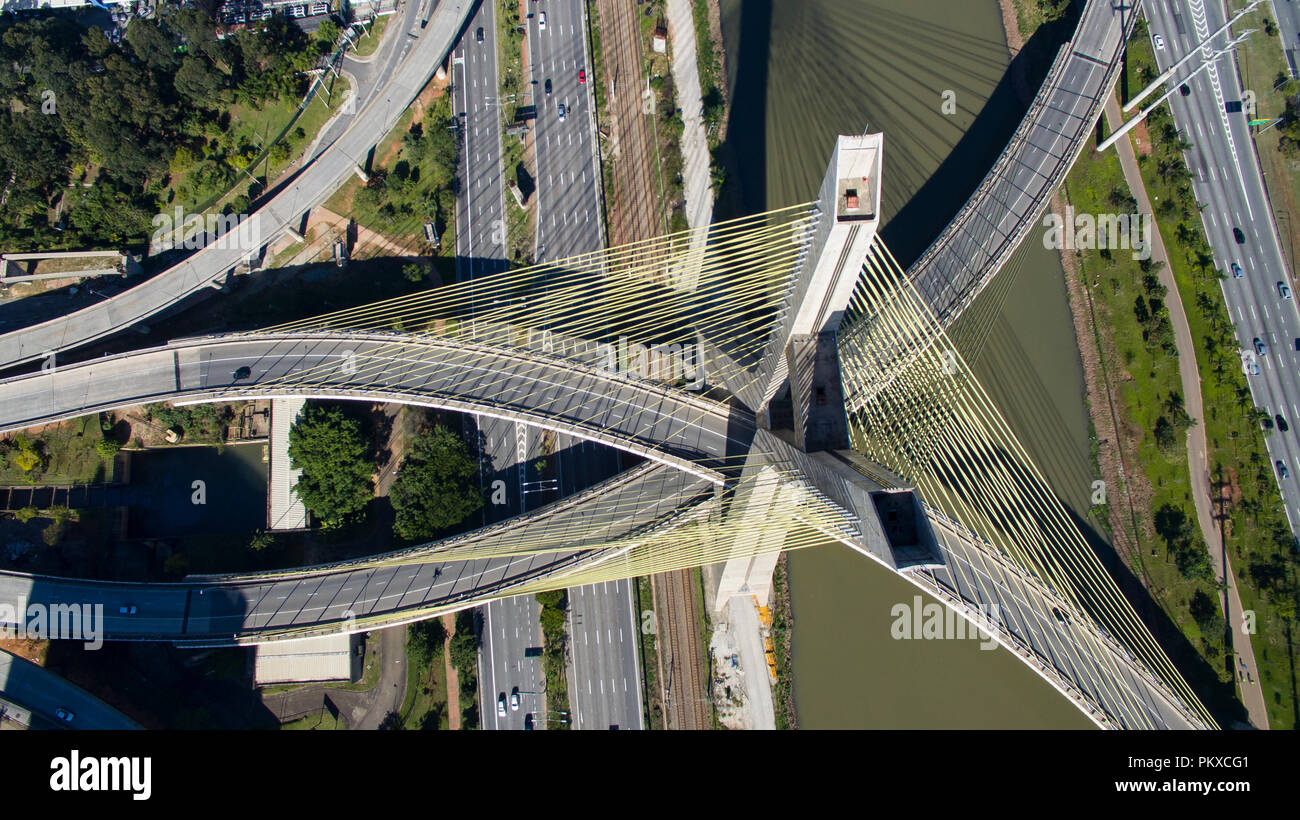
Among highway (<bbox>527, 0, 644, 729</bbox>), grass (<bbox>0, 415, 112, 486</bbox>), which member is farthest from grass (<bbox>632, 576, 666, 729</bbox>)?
grass (<bbox>0, 415, 112, 486</bbox>)

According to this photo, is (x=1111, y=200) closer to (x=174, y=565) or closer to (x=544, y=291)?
(x=544, y=291)

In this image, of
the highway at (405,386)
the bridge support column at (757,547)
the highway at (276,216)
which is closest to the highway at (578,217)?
the highway at (276,216)

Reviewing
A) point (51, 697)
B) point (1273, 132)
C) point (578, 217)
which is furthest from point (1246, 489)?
point (51, 697)

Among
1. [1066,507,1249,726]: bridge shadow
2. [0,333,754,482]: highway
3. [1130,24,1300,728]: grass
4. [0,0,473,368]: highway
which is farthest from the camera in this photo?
[0,0,473,368]: highway

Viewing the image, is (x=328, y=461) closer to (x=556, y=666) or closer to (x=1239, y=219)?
(x=556, y=666)

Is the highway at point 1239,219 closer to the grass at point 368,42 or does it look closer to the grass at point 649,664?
the grass at point 649,664

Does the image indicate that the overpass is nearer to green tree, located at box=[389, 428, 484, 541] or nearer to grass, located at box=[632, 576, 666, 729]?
grass, located at box=[632, 576, 666, 729]
